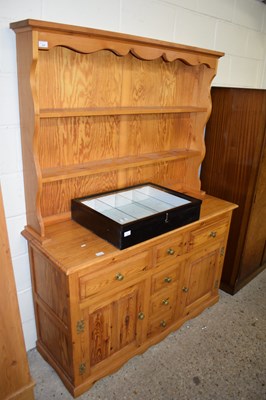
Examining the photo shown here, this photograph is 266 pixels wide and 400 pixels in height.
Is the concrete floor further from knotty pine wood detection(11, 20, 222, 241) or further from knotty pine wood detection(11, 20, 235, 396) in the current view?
knotty pine wood detection(11, 20, 222, 241)

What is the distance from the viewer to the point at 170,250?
1.83m

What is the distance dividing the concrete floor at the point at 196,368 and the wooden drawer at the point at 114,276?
0.61 meters

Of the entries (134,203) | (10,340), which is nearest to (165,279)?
(134,203)

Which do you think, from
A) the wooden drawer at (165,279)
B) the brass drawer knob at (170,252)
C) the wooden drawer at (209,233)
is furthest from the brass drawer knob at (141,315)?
the wooden drawer at (209,233)

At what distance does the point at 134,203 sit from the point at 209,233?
0.53 metres

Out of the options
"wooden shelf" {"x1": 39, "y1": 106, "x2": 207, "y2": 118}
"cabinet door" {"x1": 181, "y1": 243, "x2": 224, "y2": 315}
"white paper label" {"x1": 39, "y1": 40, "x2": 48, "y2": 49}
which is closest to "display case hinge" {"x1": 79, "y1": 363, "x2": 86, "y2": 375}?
"cabinet door" {"x1": 181, "y1": 243, "x2": 224, "y2": 315}

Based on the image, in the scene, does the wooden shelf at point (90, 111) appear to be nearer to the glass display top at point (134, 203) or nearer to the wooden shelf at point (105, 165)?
the wooden shelf at point (105, 165)

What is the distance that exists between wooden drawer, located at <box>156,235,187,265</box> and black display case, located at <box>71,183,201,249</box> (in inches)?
4.2

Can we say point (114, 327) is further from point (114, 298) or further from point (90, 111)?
point (90, 111)

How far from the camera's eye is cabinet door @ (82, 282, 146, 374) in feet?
5.25

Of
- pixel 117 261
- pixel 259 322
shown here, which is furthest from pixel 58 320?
pixel 259 322

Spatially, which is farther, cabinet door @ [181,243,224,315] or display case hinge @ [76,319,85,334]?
cabinet door @ [181,243,224,315]

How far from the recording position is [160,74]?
6.51 feet

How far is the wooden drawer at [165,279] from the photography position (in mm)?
1833
